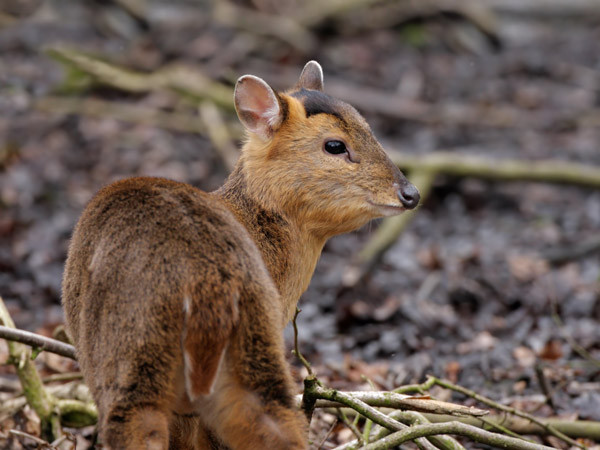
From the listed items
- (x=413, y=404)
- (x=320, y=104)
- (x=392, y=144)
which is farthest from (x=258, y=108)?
(x=392, y=144)

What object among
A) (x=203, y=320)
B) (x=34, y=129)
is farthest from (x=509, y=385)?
(x=34, y=129)

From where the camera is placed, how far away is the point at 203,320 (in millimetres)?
3217

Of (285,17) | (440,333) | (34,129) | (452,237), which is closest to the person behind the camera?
(440,333)

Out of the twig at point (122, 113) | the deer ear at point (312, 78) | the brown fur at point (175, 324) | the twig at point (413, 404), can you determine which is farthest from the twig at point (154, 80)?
the brown fur at point (175, 324)

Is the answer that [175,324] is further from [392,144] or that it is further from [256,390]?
[392,144]

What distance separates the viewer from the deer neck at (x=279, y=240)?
4496 millimetres

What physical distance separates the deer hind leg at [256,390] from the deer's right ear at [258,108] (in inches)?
64.2

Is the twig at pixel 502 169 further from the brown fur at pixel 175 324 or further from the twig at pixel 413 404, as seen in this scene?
the brown fur at pixel 175 324

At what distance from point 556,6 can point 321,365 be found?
43.1ft

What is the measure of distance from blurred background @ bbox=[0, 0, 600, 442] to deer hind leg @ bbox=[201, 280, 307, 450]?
2736 mm

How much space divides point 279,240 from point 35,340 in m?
1.37

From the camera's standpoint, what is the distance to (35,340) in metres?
4.37

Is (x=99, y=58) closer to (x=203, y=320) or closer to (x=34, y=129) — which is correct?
(x=34, y=129)

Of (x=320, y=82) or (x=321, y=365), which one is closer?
(x=320, y=82)
